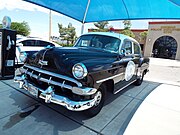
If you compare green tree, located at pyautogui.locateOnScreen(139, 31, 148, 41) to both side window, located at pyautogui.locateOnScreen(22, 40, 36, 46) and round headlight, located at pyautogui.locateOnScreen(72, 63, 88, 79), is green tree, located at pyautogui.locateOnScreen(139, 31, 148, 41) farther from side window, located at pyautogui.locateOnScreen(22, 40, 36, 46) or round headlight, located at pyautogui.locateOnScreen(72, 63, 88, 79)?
round headlight, located at pyautogui.locateOnScreen(72, 63, 88, 79)

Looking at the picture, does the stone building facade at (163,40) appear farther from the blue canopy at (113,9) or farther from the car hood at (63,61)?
the car hood at (63,61)

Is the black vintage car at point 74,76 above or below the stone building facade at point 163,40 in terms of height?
below

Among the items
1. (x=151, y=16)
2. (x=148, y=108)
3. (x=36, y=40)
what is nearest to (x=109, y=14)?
(x=151, y=16)

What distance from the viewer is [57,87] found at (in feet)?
9.41

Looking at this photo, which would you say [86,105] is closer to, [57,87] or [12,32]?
[57,87]

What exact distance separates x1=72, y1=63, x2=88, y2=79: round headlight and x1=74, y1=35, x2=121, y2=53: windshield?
163 centimetres

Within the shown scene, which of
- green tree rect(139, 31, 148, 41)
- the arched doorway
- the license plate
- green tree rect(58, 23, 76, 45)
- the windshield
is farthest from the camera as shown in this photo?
green tree rect(58, 23, 76, 45)

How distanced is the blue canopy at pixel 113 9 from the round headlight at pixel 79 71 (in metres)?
4.26

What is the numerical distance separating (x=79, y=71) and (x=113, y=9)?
17.7 feet

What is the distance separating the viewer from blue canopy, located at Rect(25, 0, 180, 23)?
5.75m

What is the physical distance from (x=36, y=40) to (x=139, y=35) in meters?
23.9

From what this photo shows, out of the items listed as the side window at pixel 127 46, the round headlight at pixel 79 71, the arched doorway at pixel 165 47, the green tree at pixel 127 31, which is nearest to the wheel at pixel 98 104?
the round headlight at pixel 79 71

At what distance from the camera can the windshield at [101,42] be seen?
404 centimetres

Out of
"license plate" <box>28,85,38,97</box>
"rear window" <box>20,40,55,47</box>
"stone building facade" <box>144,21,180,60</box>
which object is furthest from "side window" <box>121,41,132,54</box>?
"stone building facade" <box>144,21,180,60</box>
